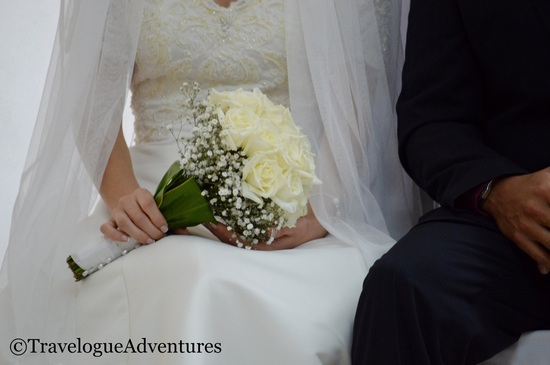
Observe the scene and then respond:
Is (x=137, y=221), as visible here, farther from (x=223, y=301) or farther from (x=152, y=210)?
(x=223, y=301)

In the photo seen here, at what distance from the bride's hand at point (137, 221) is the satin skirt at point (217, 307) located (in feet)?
0.11

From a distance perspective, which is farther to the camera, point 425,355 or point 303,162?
point 303,162

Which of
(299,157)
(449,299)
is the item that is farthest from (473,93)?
(449,299)

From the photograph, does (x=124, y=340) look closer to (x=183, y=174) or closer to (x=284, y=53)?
(x=183, y=174)

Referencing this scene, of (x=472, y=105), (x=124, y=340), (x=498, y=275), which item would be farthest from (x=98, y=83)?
(x=498, y=275)

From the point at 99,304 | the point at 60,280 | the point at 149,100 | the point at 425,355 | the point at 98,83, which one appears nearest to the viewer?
the point at 425,355

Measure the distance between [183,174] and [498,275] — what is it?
0.58 metres

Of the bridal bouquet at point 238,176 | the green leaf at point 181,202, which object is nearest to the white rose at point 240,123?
the bridal bouquet at point 238,176

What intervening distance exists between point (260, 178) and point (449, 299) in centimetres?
38

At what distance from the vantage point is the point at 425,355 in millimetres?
1437

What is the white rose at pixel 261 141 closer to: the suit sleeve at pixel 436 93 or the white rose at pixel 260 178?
the white rose at pixel 260 178

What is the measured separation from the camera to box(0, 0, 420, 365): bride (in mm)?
1524

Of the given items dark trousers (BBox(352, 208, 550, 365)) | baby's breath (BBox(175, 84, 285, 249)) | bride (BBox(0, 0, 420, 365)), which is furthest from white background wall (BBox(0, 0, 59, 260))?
dark trousers (BBox(352, 208, 550, 365))

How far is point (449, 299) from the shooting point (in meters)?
1.48
